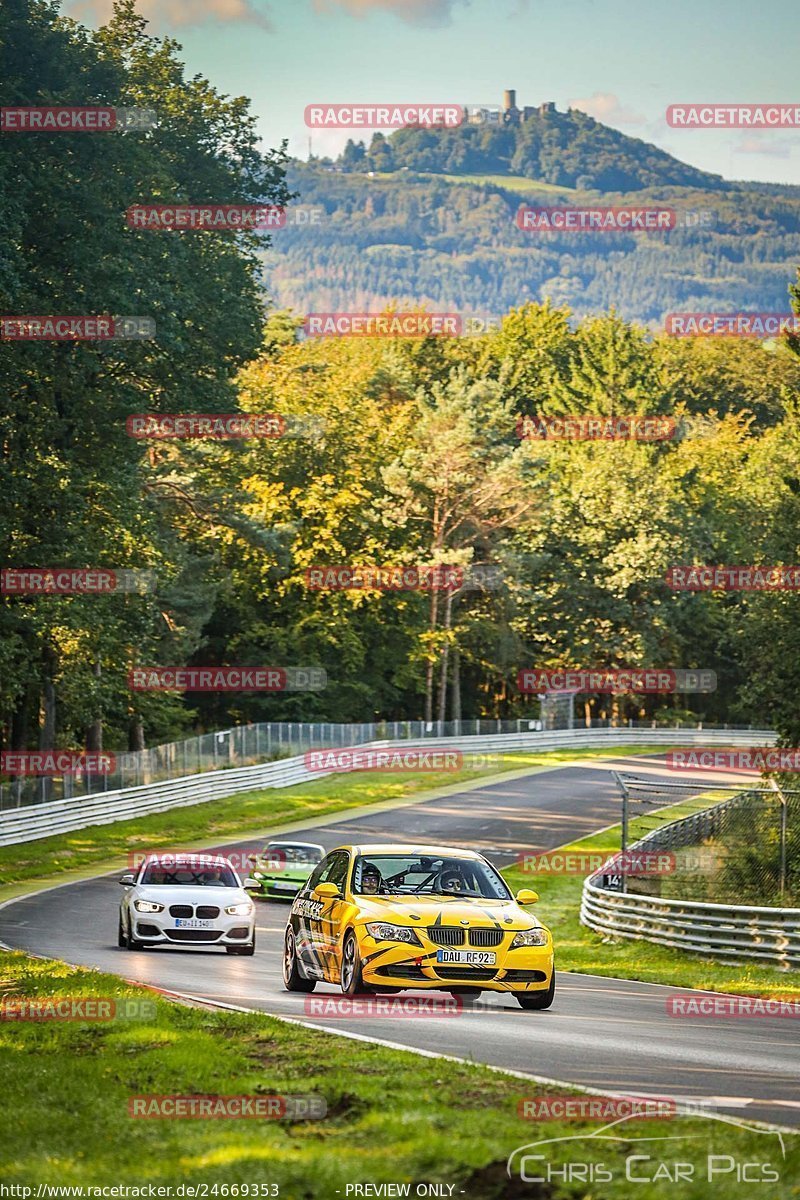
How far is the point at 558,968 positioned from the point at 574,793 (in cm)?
3450

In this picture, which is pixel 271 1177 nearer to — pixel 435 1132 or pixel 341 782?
pixel 435 1132

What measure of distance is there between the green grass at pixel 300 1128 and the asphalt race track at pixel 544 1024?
105 centimetres

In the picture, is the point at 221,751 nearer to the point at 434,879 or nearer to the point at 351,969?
the point at 434,879

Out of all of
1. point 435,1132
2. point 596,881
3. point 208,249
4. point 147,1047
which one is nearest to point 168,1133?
point 435,1132

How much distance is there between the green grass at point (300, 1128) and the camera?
7520mm

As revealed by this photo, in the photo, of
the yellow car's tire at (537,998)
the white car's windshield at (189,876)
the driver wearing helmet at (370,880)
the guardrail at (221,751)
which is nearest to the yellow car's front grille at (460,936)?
the yellow car's tire at (537,998)

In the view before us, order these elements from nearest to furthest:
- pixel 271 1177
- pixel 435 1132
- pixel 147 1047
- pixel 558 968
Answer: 1. pixel 271 1177
2. pixel 435 1132
3. pixel 147 1047
4. pixel 558 968

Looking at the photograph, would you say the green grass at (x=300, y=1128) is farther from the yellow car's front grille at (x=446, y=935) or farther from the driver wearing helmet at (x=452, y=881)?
the driver wearing helmet at (x=452, y=881)

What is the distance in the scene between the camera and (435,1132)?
27.9 ft

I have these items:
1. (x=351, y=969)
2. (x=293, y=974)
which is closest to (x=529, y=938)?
(x=351, y=969)

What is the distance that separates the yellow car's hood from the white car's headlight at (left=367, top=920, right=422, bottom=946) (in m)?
0.05

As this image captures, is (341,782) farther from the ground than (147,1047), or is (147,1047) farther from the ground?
(147,1047)

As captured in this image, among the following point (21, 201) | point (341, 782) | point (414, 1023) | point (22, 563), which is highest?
point (21, 201)

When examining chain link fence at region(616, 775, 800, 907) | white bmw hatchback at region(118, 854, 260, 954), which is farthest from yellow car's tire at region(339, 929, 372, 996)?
chain link fence at region(616, 775, 800, 907)
